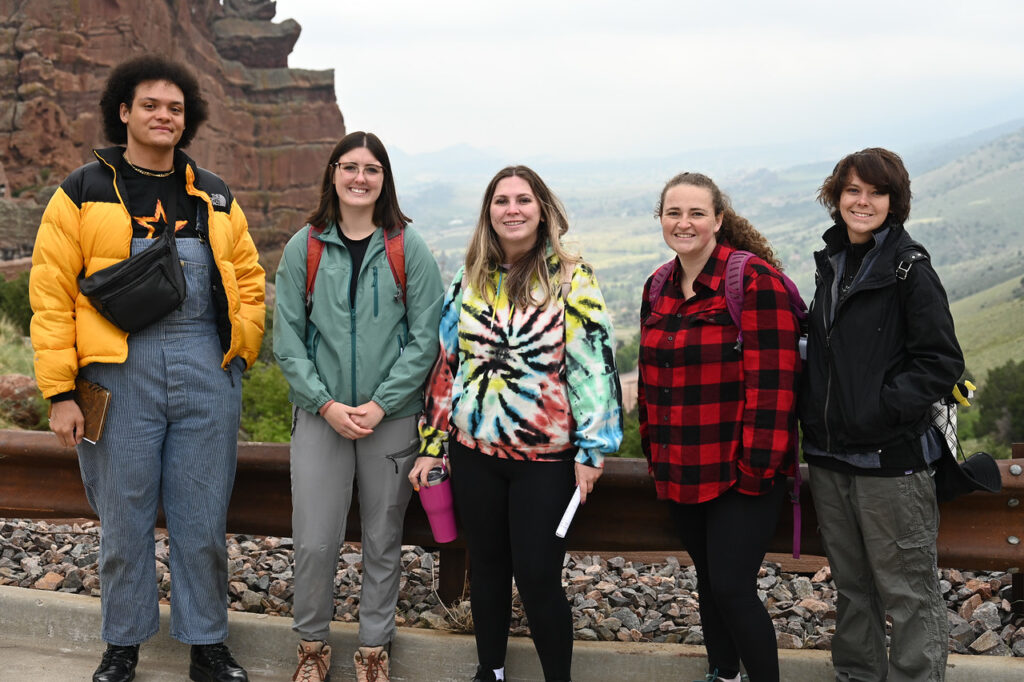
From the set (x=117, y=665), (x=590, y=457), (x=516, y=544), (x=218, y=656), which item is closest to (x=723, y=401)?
(x=590, y=457)

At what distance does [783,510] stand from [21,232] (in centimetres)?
3644

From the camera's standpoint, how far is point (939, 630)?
3.04m

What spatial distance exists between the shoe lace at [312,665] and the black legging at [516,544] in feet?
2.09

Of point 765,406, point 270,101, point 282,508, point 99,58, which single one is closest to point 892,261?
point 765,406

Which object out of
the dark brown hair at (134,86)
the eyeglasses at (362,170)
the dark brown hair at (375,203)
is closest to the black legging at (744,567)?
the dark brown hair at (375,203)

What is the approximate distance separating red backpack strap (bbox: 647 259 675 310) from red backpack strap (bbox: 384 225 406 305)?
94 centimetres

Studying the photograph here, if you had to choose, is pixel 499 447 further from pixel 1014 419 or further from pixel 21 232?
pixel 21 232

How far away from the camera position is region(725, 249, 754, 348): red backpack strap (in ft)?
10.0

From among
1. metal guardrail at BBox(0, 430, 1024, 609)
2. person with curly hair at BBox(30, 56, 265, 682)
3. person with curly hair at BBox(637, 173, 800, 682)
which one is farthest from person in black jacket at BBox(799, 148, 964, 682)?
person with curly hair at BBox(30, 56, 265, 682)

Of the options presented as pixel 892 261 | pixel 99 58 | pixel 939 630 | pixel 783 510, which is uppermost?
pixel 99 58

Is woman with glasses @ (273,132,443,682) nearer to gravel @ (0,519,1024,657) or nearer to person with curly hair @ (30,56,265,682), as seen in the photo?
person with curly hair @ (30,56,265,682)

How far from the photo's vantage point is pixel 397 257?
353 centimetres

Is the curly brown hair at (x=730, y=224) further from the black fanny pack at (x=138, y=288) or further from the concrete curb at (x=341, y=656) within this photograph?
the black fanny pack at (x=138, y=288)

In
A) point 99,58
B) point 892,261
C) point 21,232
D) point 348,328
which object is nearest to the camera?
point 892,261
